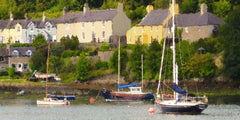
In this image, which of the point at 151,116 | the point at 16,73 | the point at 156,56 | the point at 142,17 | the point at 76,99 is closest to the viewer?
the point at 151,116

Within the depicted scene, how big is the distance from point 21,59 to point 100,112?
43.3 meters

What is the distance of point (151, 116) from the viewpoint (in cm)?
7244

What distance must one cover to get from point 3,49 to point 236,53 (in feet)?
134

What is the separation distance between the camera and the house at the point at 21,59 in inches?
4688

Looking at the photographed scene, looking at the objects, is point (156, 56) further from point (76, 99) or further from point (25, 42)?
point (25, 42)

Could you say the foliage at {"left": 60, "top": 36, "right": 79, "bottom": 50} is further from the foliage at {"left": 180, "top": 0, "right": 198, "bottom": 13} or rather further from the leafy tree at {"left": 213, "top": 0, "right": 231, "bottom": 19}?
the leafy tree at {"left": 213, "top": 0, "right": 231, "bottom": 19}

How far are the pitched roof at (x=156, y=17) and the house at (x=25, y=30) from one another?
63.2 ft

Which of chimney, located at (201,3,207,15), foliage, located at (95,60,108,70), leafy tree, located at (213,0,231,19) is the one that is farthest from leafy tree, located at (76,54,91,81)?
leafy tree, located at (213,0,231,19)

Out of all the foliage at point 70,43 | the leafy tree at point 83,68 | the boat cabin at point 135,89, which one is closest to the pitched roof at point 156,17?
the foliage at point 70,43

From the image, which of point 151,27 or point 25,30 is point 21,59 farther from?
Answer: point 151,27

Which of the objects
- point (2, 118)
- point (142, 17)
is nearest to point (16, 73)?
point (142, 17)

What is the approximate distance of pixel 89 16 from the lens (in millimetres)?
124000

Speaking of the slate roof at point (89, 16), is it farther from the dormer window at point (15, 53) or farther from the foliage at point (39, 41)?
the dormer window at point (15, 53)

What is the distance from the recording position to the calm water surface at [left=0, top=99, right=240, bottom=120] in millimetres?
71562
